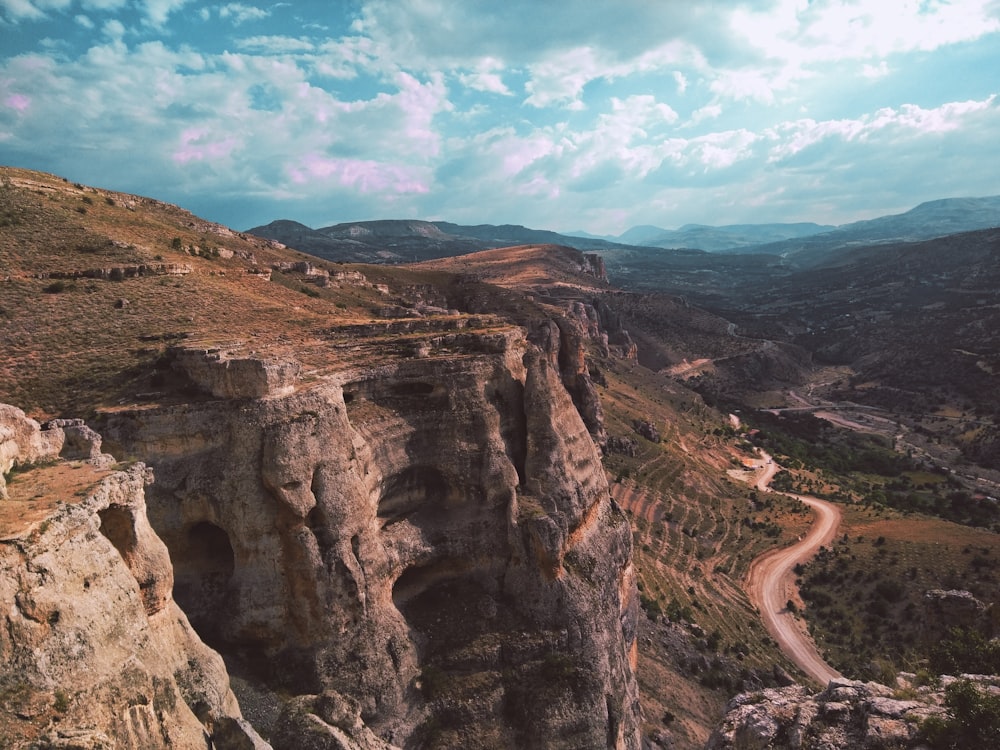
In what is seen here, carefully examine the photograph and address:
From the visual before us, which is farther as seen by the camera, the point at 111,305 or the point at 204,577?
the point at 111,305

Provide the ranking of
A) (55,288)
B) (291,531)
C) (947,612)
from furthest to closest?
(947,612) < (55,288) < (291,531)

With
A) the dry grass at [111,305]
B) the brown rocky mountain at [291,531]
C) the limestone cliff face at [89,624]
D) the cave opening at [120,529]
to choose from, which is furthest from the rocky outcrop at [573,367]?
the cave opening at [120,529]

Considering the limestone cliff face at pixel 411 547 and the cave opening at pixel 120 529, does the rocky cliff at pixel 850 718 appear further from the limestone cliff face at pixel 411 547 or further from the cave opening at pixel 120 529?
the cave opening at pixel 120 529

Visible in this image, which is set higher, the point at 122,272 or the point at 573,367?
the point at 122,272

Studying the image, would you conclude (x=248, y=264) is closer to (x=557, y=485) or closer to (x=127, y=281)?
(x=127, y=281)

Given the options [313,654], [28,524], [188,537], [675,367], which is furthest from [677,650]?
[675,367]

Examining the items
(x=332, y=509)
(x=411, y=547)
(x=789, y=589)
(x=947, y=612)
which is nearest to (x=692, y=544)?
(x=789, y=589)

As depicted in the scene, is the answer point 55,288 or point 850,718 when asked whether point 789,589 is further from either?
point 55,288

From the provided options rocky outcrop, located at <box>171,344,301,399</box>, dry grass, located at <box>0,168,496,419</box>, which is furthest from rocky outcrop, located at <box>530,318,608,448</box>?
rocky outcrop, located at <box>171,344,301,399</box>
